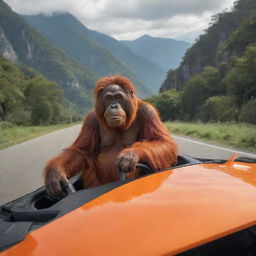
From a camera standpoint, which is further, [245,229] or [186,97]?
[186,97]

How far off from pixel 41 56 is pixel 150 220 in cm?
13942

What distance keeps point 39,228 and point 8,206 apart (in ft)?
1.80

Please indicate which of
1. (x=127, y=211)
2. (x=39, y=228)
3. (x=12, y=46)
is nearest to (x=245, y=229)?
(x=127, y=211)

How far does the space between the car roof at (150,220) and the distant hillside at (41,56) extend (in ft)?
349

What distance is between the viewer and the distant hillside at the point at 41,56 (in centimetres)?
12062

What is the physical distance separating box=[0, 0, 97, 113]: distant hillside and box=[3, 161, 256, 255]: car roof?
349 ft

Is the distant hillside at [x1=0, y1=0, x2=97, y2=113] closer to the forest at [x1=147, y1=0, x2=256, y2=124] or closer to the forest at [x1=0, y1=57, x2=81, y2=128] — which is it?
the forest at [x1=147, y1=0, x2=256, y2=124]

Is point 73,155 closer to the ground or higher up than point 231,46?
closer to the ground

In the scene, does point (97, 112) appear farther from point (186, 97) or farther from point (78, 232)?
point (186, 97)

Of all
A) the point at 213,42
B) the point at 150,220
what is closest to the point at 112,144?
the point at 150,220

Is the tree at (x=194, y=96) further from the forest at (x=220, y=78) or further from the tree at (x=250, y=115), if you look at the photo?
the tree at (x=250, y=115)

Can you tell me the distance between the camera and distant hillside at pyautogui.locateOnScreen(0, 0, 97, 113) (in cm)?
12062

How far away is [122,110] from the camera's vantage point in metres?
2.21

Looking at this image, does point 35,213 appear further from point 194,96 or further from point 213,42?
point 213,42
